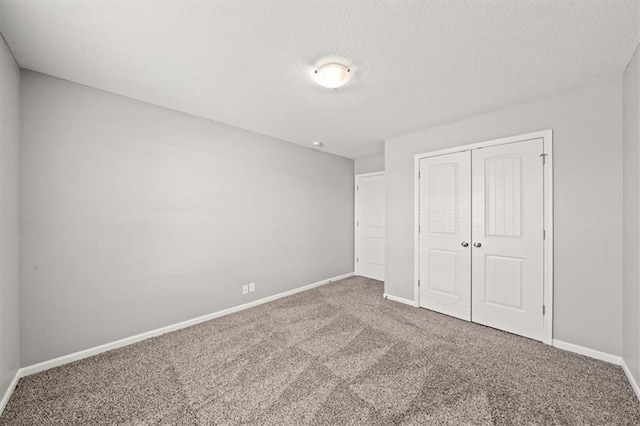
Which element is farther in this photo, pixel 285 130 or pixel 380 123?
pixel 285 130

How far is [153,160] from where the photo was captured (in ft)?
8.82

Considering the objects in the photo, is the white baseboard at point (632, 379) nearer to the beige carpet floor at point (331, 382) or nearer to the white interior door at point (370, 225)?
the beige carpet floor at point (331, 382)

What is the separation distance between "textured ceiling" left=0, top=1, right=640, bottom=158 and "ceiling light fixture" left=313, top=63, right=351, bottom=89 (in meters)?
0.08

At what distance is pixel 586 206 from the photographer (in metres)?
2.30

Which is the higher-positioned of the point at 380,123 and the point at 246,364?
the point at 380,123

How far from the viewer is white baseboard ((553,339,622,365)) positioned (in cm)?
214

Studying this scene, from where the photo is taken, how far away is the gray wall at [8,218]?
1713 mm

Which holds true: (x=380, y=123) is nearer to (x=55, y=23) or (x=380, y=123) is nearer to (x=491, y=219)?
(x=491, y=219)

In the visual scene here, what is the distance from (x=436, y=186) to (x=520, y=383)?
7.25 ft

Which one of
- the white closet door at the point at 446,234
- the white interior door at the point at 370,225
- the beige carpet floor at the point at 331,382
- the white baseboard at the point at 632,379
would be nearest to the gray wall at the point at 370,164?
the white interior door at the point at 370,225

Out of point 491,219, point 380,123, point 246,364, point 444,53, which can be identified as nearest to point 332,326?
point 246,364

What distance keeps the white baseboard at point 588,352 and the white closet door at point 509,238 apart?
0.48 feet

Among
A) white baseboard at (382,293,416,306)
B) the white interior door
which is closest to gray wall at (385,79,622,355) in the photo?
white baseboard at (382,293,416,306)

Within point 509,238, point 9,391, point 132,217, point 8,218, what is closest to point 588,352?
point 509,238
